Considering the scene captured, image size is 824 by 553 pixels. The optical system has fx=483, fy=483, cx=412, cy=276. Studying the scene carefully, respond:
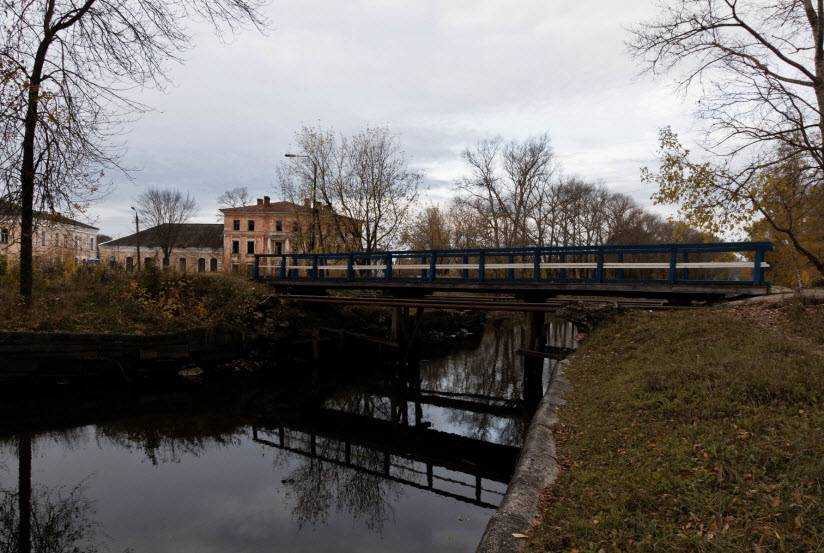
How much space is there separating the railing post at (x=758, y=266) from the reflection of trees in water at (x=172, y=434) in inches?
457

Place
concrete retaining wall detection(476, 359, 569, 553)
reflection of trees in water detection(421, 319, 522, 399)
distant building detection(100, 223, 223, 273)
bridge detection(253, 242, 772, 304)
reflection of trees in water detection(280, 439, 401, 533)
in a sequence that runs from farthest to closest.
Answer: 1. distant building detection(100, 223, 223, 273)
2. reflection of trees in water detection(421, 319, 522, 399)
3. bridge detection(253, 242, 772, 304)
4. reflection of trees in water detection(280, 439, 401, 533)
5. concrete retaining wall detection(476, 359, 569, 553)

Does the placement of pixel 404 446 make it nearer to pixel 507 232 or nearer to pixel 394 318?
pixel 394 318

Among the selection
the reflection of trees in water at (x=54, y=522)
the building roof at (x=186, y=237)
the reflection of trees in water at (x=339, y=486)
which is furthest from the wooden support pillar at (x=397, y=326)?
the building roof at (x=186, y=237)

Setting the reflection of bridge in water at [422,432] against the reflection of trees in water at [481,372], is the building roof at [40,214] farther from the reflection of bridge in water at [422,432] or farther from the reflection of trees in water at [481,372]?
the reflection of trees in water at [481,372]

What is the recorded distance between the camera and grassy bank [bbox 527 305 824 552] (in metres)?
3.45

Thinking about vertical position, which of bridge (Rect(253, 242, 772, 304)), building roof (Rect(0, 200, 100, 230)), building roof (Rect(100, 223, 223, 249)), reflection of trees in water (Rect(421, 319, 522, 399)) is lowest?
reflection of trees in water (Rect(421, 319, 522, 399))

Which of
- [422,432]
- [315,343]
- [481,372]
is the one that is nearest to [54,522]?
[422,432]

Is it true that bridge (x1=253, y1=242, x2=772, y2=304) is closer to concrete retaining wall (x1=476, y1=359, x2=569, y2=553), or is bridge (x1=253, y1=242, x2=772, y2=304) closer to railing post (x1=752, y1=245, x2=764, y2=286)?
railing post (x1=752, y1=245, x2=764, y2=286)

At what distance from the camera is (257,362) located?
57.7 ft

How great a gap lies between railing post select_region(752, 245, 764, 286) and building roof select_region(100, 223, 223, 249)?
66.4m

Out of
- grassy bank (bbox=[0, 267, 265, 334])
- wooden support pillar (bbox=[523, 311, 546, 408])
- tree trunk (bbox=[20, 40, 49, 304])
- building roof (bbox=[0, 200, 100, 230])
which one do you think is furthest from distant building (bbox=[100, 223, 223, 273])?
wooden support pillar (bbox=[523, 311, 546, 408])

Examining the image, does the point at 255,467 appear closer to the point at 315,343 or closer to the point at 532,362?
the point at 532,362

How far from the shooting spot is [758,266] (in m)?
10.5

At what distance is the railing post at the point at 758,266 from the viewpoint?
10.3 meters
